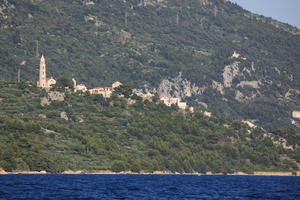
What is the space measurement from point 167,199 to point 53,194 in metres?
18.4

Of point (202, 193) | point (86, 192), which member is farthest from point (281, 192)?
point (86, 192)

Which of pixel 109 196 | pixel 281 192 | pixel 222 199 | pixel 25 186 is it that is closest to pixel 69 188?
pixel 25 186

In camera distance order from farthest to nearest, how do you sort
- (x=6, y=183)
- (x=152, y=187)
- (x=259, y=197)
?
(x=152, y=187), (x=6, y=183), (x=259, y=197)

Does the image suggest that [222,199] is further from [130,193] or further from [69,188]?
[69,188]

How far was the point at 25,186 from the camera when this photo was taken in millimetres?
151250

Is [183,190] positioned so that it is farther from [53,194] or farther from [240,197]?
[53,194]

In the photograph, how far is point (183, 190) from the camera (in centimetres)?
16088

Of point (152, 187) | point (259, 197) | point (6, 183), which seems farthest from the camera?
point (152, 187)

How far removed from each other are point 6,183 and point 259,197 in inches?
1875

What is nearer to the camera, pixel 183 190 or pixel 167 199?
pixel 167 199

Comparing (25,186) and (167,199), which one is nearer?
(167,199)

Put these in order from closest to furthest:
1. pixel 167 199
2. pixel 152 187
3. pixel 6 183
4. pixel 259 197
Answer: pixel 167 199 → pixel 259 197 → pixel 6 183 → pixel 152 187

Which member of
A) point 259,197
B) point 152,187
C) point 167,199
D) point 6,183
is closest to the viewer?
point 167,199

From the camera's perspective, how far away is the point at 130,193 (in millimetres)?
146500
